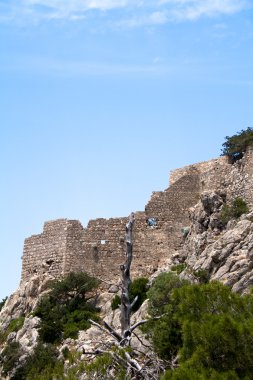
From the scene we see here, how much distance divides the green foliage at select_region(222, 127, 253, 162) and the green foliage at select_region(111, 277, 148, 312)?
24.6 feet

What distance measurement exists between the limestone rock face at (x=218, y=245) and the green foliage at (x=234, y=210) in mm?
354

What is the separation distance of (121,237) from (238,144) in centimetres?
674

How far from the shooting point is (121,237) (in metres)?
34.4

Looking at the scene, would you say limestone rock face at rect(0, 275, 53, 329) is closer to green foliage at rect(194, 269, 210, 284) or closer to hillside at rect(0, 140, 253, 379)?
hillside at rect(0, 140, 253, 379)

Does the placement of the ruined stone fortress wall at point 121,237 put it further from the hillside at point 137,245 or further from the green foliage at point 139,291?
the green foliage at point 139,291

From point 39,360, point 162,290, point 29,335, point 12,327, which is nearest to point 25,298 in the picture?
point 12,327

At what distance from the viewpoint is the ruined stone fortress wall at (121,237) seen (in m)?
33.9

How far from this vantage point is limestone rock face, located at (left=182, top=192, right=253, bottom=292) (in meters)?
25.3

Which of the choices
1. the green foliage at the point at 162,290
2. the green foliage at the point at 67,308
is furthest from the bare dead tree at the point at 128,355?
the green foliage at the point at 67,308

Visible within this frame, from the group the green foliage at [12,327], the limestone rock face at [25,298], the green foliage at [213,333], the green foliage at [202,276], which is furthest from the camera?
the limestone rock face at [25,298]

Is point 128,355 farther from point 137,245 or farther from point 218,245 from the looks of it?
point 137,245

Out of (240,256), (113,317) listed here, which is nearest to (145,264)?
(113,317)

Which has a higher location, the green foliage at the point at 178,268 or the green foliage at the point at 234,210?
the green foliage at the point at 234,210

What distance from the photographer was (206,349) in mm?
15656
